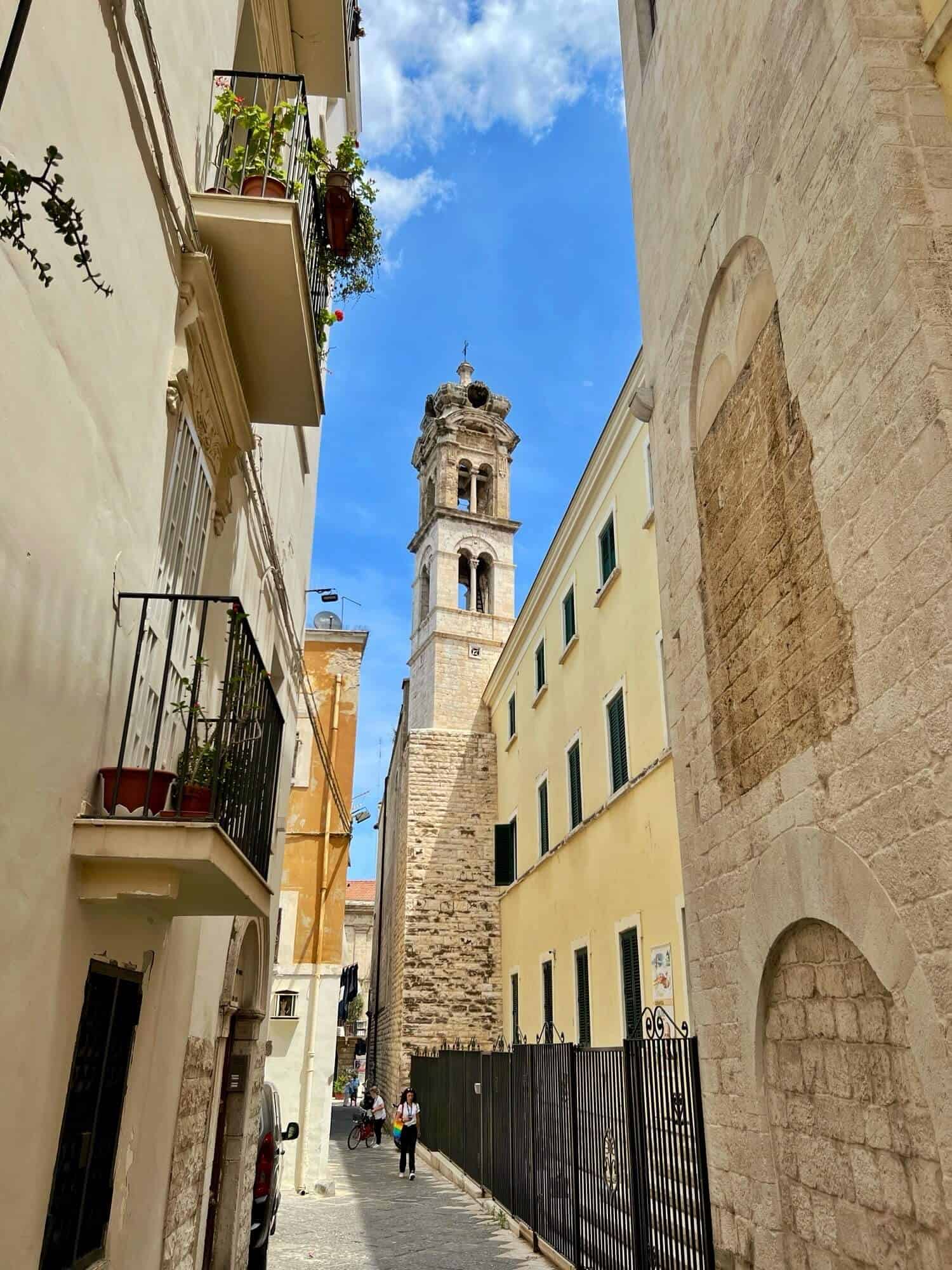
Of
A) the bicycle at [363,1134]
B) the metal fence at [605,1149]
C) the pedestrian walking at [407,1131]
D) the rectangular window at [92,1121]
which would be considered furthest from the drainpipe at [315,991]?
the rectangular window at [92,1121]

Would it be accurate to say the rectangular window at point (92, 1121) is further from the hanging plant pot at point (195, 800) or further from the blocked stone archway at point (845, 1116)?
the blocked stone archway at point (845, 1116)

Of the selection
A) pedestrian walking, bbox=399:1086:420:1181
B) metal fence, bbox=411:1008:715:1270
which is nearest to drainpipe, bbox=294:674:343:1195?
pedestrian walking, bbox=399:1086:420:1181

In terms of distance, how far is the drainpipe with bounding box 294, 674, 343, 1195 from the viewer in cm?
1341

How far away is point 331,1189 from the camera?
43.5ft

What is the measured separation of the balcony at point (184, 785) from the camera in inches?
138

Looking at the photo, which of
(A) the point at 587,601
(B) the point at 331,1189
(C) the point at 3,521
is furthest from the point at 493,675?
(C) the point at 3,521

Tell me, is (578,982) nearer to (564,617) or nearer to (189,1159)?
(564,617)

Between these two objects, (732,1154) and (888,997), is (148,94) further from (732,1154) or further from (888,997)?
(732,1154)

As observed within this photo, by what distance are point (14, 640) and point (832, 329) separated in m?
3.70

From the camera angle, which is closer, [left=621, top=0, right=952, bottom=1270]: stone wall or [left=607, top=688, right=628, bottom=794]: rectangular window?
[left=621, top=0, right=952, bottom=1270]: stone wall

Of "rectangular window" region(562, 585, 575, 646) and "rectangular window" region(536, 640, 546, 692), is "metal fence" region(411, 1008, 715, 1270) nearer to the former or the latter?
"rectangular window" region(562, 585, 575, 646)

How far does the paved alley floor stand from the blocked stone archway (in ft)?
16.6

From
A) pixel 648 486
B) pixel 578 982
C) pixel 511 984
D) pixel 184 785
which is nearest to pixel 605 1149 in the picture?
pixel 184 785

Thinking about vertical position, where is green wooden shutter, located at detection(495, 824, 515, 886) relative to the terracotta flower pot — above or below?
above
